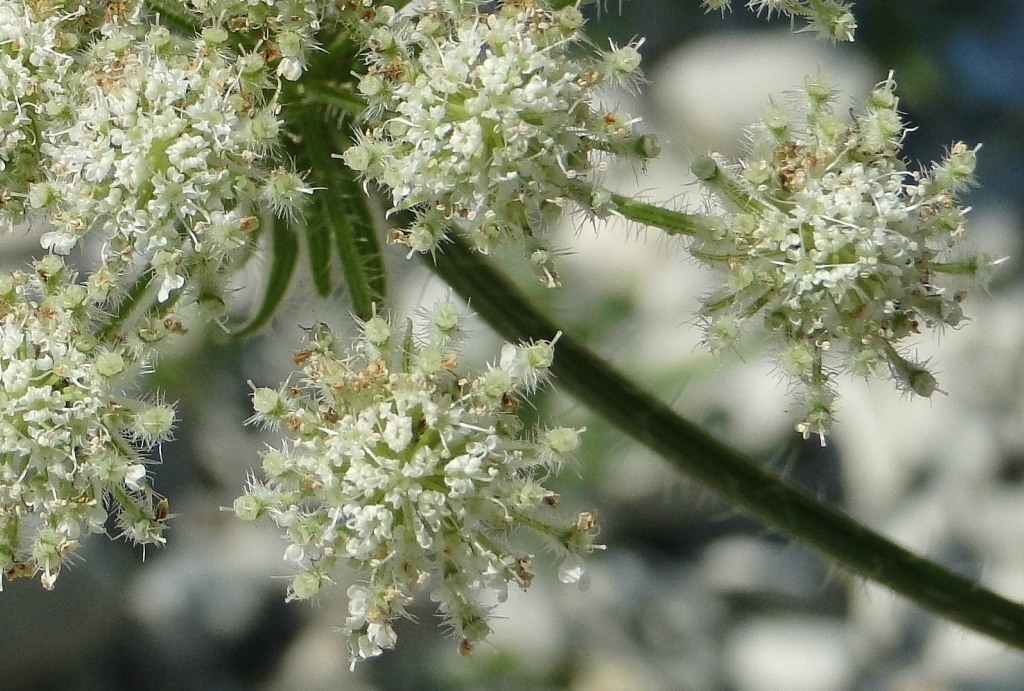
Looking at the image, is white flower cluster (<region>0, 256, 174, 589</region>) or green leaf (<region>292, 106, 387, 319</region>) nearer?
white flower cluster (<region>0, 256, 174, 589</region>)

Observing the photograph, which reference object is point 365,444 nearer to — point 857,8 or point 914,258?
point 914,258

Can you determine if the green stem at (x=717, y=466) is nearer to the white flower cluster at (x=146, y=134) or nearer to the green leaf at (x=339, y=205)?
the green leaf at (x=339, y=205)

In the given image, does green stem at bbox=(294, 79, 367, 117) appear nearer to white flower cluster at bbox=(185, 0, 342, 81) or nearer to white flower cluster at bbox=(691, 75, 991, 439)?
white flower cluster at bbox=(185, 0, 342, 81)

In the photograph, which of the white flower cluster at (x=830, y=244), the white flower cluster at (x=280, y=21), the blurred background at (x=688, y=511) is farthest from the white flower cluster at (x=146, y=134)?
the blurred background at (x=688, y=511)

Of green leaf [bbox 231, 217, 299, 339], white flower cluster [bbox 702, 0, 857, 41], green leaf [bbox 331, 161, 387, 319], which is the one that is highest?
white flower cluster [bbox 702, 0, 857, 41]

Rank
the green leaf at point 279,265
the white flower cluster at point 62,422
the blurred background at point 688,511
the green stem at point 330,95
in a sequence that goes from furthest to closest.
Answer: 1. the blurred background at point 688,511
2. the green leaf at point 279,265
3. the green stem at point 330,95
4. the white flower cluster at point 62,422

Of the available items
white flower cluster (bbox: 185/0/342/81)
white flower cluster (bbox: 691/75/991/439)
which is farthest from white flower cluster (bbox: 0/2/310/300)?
white flower cluster (bbox: 691/75/991/439)

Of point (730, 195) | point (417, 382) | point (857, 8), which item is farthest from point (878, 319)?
point (857, 8)
